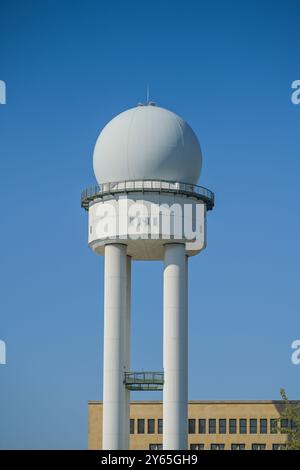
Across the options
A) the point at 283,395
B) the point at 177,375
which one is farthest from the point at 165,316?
the point at 283,395

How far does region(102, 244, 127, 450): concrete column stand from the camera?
9725 cm

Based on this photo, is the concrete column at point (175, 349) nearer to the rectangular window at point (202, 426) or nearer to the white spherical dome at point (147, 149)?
the white spherical dome at point (147, 149)

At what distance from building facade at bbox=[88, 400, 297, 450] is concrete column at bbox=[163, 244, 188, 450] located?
28435mm

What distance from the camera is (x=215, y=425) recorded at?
12650 centimetres

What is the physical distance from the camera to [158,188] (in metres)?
99.4

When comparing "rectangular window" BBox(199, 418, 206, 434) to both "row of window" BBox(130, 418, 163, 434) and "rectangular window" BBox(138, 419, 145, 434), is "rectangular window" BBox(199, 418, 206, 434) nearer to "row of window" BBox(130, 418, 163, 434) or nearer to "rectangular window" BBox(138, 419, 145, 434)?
"row of window" BBox(130, 418, 163, 434)

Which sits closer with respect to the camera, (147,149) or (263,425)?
(147,149)

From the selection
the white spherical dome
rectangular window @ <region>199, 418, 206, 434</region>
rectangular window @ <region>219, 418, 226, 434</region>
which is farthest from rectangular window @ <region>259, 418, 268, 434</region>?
the white spherical dome

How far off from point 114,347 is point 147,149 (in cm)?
1707

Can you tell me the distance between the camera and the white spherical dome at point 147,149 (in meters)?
100

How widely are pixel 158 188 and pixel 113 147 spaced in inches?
220

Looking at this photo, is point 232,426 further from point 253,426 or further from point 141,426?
point 141,426

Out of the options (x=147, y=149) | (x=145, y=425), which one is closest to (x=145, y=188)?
(x=147, y=149)
